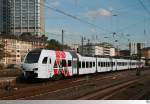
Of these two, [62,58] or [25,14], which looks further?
[62,58]

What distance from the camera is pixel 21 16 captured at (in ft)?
9.85

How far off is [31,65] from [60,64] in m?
4.72

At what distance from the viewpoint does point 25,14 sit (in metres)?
2.93

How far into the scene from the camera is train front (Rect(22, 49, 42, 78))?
46.4 feet

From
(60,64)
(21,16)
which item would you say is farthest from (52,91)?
(60,64)

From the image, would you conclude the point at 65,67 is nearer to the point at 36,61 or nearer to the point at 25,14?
the point at 36,61

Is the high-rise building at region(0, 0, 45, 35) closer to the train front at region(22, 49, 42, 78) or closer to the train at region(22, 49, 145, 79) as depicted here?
the train at region(22, 49, 145, 79)

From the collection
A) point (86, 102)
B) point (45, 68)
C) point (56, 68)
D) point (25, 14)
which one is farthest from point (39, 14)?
point (56, 68)

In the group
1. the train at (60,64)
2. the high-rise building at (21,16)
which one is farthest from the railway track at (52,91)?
the train at (60,64)

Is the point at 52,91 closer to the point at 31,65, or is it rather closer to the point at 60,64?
the point at 31,65

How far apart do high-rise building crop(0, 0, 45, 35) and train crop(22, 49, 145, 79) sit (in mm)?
5401

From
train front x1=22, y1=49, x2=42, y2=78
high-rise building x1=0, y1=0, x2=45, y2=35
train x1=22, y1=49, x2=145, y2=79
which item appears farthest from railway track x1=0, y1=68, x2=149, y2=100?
train x1=22, y1=49, x2=145, y2=79

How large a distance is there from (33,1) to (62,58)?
16757 millimetres

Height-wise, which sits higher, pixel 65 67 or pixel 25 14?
pixel 25 14
